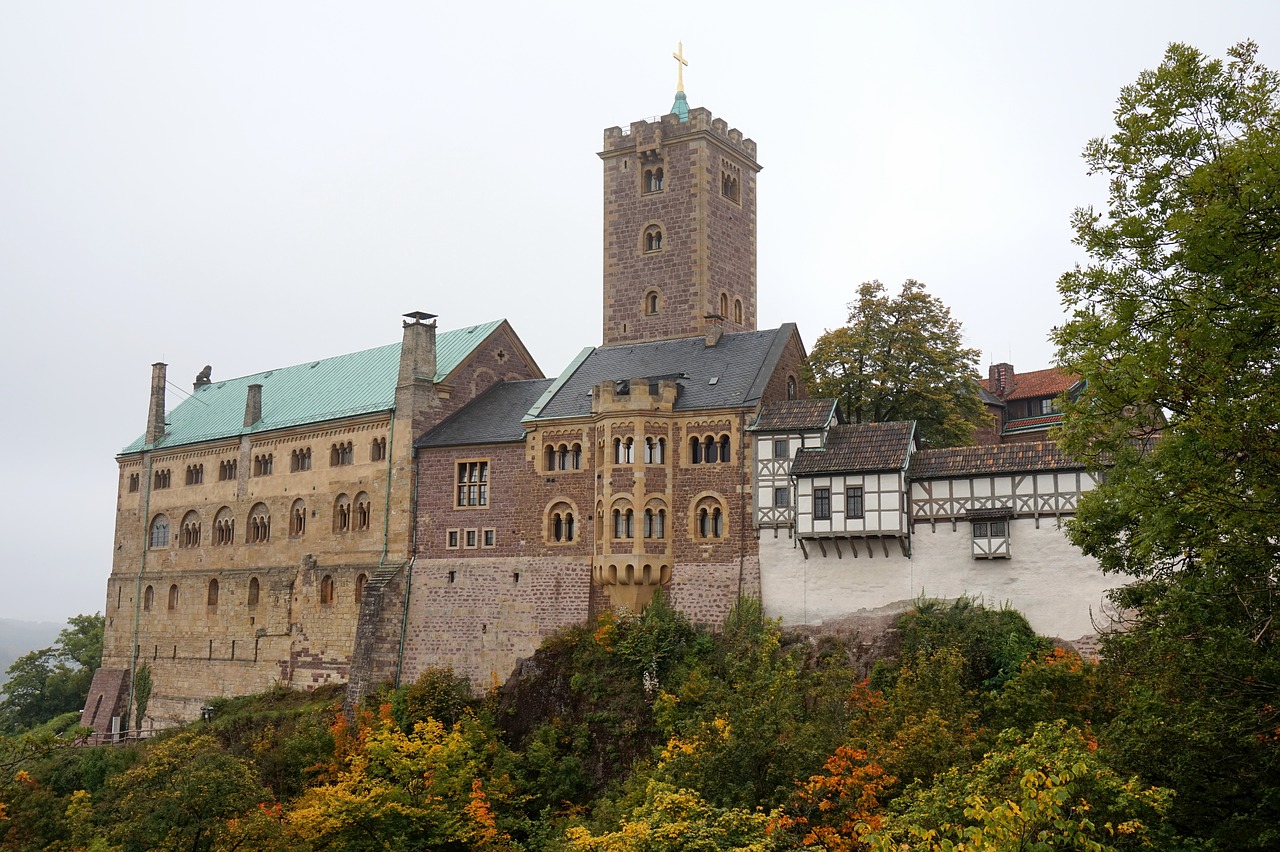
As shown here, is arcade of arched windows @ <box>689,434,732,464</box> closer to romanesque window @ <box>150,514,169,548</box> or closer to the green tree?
romanesque window @ <box>150,514,169,548</box>

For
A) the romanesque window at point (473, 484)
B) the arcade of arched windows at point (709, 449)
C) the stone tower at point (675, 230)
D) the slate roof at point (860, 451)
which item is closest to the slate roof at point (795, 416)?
the slate roof at point (860, 451)

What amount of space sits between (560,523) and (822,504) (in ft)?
33.1

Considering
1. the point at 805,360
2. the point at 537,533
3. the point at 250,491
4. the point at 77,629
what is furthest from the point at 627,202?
the point at 77,629

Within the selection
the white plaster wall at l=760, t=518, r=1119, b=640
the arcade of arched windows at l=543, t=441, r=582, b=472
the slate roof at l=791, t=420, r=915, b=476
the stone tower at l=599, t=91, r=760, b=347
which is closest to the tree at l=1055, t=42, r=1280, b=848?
the white plaster wall at l=760, t=518, r=1119, b=640

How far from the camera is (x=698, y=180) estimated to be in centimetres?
5231

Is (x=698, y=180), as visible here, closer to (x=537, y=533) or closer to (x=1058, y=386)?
(x=537, y=533)

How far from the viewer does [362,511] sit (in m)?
50.6

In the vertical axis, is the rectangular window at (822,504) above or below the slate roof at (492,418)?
below

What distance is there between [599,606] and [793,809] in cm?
1447

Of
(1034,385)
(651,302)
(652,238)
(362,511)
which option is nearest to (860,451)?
(651,302)

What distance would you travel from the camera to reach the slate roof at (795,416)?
→ 134 feet

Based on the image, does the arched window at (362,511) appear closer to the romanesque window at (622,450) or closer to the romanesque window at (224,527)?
the romanesque window at (224,527)

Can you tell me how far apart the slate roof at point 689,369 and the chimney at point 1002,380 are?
22972mm

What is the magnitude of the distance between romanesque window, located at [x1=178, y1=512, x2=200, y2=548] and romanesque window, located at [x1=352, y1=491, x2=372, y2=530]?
12237mm
